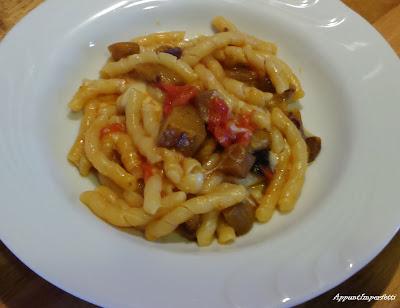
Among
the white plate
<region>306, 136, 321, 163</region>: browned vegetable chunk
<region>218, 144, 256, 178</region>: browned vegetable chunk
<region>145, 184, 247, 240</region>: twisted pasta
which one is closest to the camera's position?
the white plate

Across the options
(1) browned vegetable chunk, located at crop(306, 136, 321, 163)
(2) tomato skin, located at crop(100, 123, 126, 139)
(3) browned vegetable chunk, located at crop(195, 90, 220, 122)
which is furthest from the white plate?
(3) browned vegetable chunk, located at crop(195, 90, 220, 122)

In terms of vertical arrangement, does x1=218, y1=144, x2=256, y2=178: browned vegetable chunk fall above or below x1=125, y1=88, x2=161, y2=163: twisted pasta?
below

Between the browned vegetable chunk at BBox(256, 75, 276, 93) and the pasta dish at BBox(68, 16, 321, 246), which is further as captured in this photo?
the browned vegetable chunk at BBox(256, 75, 276, 93)

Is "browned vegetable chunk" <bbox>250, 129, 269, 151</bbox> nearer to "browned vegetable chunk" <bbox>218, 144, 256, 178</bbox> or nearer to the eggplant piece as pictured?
"browned vegetable chunk" <bbox>218, 144, 256, 178</bbox>

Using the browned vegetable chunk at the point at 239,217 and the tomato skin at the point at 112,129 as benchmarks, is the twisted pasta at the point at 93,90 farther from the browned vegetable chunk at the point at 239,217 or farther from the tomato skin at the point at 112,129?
the browned vegetable chunk at the point at 239,217

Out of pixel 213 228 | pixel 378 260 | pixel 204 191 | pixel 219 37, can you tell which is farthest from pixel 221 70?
pixel 378 260

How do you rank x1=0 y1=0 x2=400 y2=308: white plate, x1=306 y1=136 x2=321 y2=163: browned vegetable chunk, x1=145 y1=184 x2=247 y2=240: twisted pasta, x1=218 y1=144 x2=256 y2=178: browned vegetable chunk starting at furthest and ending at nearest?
x1=306 y1=136 x2=321 y2=163: browned vegetable chunk < x1=218 y1=144 x2=256 y2=178: browned vegetable chunk < x1=145 y1=184 x2=247 y2=240: twisted pasta < x1=0 y1=0 x2=400 y2=308: white plate

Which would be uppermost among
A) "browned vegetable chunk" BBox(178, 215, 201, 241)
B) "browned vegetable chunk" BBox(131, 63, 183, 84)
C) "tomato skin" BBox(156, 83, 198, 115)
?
"browned vegetable chunk" BBox(131, 63, 183, 84)
